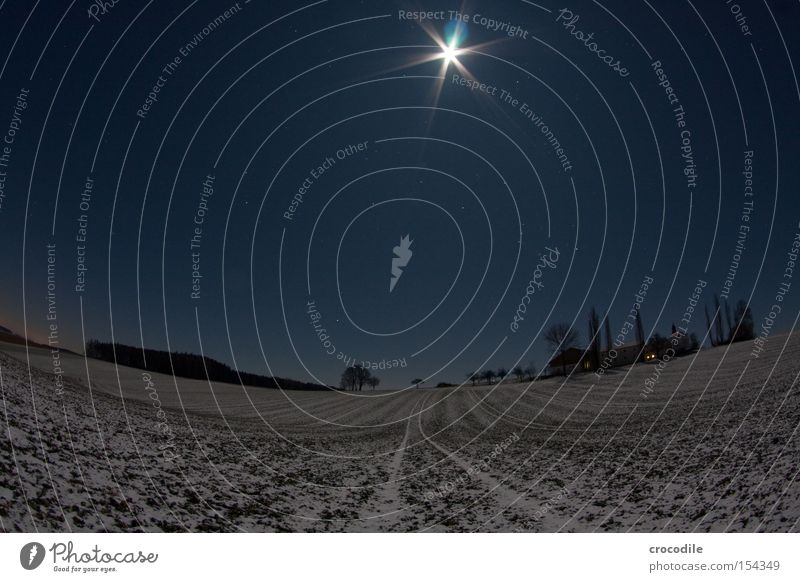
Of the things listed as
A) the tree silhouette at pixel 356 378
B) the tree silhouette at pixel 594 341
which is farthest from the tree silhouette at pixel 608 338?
the tree silhouette at pixel 356 378

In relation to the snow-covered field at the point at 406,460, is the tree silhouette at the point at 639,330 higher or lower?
higher

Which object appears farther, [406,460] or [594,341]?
[594,341]

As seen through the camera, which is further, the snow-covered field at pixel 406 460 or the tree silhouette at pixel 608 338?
the tree silhouette at pixel 608 338

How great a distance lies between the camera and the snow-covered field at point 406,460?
1022cm

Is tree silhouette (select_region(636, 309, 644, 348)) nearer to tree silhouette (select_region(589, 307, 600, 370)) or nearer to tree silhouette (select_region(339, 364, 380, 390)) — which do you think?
tree silhouette (select_region(589, 307, 600, 370))

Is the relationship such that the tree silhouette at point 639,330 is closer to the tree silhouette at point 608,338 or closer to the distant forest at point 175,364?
the tree silhouette at point 608,338

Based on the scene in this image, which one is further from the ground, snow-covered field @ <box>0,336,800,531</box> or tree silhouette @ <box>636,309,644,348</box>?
tree silhouette @ <box>636,309,644,348</box>

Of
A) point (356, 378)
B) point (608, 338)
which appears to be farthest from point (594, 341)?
point (356, 378)

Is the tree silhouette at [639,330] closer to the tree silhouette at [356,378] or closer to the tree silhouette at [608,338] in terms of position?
the tree silhouette at [608,338]

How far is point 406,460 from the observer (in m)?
19.0

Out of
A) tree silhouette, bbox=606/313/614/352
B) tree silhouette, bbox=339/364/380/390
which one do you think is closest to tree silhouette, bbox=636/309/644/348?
tree silhouette, bbox=606/313/614/352

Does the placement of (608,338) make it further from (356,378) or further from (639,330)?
(356,378)

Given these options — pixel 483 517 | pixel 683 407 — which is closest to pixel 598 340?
pixel 683 407

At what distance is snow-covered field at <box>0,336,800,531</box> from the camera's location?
10219mm
